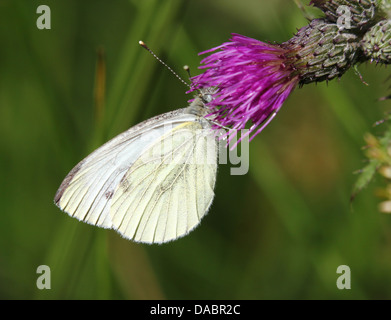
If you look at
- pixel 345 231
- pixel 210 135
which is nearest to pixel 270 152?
pixel 345 231

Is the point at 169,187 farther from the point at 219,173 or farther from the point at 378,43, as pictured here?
the point at 378,43

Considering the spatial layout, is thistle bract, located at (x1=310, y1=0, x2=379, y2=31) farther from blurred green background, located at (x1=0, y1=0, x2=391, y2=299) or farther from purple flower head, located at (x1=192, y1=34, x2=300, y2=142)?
blurred green background, located at (x1=0, y1=0, x2=391, y2=299)

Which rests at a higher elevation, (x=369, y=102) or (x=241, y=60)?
(x=369, y=102)

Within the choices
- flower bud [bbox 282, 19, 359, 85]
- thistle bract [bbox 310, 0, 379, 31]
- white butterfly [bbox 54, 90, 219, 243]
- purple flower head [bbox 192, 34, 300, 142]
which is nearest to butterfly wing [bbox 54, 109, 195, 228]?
white butterfly [bbox 54, 90, 219, 243]

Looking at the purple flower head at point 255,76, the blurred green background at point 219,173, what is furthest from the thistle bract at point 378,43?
the blurred green background at point 219,173

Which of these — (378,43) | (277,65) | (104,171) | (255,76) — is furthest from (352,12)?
(104,171)

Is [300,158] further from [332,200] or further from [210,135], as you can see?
[210,135]
